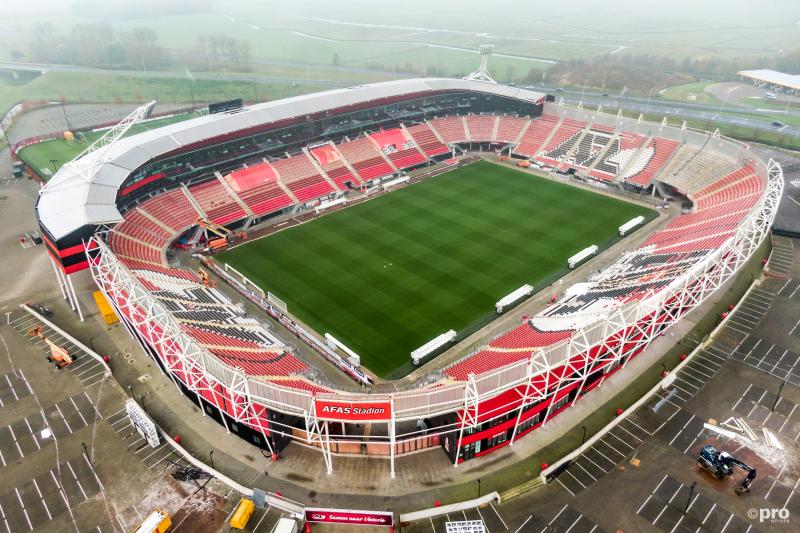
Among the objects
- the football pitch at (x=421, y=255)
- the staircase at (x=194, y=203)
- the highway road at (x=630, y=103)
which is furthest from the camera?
the highway road at (x=630, y=103)

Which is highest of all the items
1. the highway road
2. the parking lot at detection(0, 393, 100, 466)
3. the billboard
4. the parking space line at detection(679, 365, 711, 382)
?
the highway road

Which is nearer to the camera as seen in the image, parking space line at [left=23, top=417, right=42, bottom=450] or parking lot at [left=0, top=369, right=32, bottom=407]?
parking space line at [left=23, top=417, right=42, bottom=450]

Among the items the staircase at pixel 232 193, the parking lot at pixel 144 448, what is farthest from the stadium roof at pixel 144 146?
the parking lot at pixel 144 448

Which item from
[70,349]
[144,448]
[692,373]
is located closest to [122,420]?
[144,448]

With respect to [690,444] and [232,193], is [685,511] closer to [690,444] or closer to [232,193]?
[690,444]

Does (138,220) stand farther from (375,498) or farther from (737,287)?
(737,287)

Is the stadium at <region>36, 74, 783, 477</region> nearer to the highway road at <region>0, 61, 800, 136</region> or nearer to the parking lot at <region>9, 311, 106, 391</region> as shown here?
the parking lot at <region>9, 311, 106, 391</region>

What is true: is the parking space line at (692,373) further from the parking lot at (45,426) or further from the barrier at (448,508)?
the parking lot at (45,426)

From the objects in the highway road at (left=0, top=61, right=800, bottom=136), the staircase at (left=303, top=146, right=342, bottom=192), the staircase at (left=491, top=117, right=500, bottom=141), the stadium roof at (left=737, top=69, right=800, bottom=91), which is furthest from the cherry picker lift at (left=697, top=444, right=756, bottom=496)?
the stadium roof at (left=737, top=69, right=800, bottom=91)
